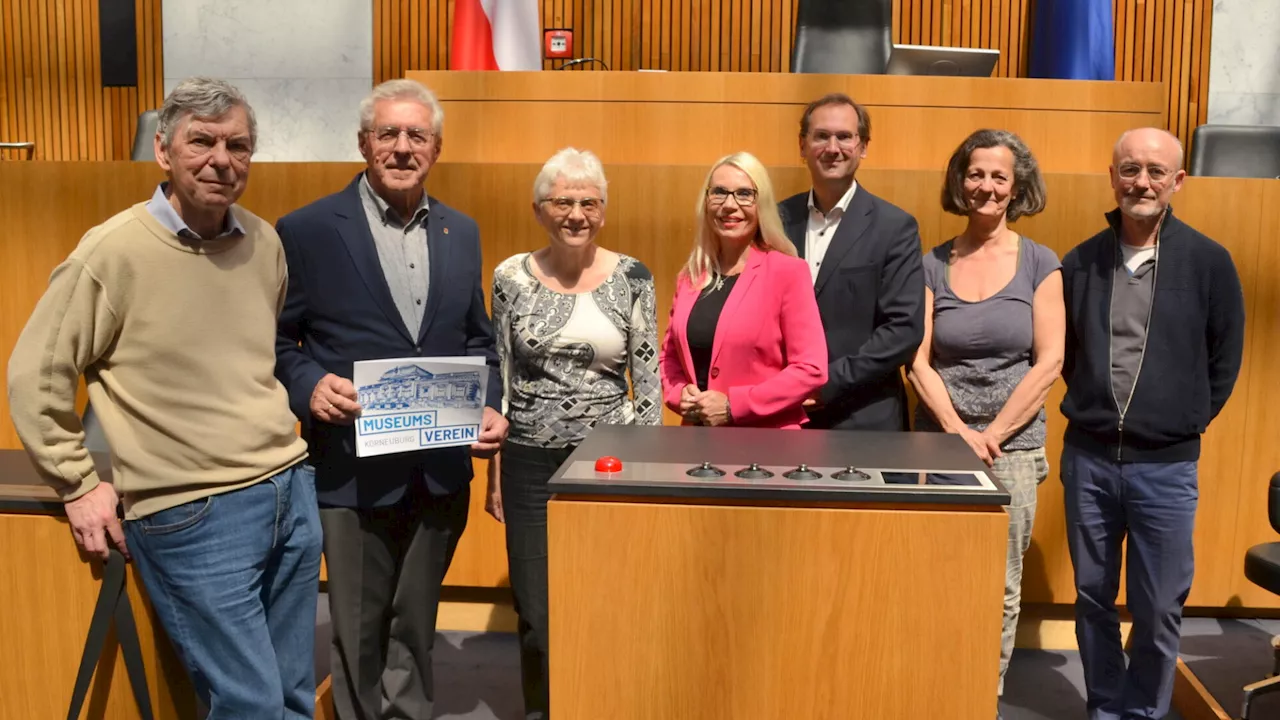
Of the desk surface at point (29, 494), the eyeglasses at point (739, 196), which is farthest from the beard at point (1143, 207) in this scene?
the desk surface at point (29, 494)

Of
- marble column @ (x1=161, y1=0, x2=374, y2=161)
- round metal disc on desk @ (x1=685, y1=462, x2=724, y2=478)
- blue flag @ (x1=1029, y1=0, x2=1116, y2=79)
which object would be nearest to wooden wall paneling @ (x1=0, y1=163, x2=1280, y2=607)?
round metal disc on desk @ (x1=685, y1=462, x2=724, y2=478)

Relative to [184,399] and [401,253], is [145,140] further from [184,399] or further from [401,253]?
[184,399]

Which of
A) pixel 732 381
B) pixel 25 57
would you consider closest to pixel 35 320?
pixel 732 381

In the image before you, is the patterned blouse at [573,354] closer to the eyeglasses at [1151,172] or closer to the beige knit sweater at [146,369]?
the beige knit sweater at [146,369]

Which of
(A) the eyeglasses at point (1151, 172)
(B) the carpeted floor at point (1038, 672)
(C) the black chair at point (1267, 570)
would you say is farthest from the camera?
(B) the carpeted floor at point (1038, 672)

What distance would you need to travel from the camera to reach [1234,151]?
5.33 meters

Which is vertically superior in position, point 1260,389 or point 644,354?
point 644,354

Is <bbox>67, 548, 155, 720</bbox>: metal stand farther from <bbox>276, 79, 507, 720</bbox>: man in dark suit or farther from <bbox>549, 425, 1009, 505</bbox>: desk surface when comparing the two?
<bbox>549, 425, 1009, 505</bbox>: desk surface

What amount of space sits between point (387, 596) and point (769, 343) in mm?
989

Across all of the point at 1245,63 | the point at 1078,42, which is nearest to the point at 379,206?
the point at 1078,42

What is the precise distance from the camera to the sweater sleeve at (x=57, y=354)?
5.55 ft

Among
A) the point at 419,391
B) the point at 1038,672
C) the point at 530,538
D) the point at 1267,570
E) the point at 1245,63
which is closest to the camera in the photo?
the point at 419,391

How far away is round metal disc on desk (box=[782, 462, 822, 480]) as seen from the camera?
1771 millimetres

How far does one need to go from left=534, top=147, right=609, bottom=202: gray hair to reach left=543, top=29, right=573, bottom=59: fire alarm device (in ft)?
15.1
